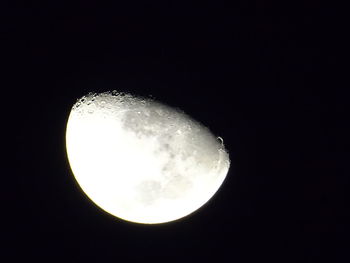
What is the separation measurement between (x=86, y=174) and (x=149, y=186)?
0.52m

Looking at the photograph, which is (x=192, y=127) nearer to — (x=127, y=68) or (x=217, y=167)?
(x=217, y=167)

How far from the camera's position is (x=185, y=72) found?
2293 millimetres

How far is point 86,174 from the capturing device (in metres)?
2.54

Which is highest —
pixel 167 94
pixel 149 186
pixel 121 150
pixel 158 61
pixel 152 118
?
pixel 158 61

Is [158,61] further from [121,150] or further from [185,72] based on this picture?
[121,150]

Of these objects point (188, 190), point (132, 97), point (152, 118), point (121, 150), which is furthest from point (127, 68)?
point (188, 190)

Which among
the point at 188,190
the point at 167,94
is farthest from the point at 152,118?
the point at 188,190

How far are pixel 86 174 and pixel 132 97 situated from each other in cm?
72

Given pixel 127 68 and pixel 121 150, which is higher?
pixel 127 68

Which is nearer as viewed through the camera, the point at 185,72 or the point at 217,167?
the point at 185,72

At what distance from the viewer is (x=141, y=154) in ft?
7.57

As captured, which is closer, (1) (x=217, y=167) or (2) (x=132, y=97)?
(2) (x=132, y=97)

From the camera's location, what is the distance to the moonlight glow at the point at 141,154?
2314 mm

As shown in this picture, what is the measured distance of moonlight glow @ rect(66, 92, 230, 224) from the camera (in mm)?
2314
